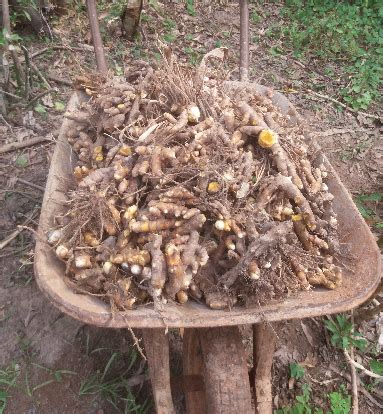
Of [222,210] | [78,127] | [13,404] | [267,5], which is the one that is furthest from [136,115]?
[267,5]

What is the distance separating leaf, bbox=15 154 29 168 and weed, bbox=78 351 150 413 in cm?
196

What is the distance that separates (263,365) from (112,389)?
94 centimetres

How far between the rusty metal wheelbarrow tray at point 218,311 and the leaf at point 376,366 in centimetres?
117

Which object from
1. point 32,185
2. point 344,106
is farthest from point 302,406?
point 344,106

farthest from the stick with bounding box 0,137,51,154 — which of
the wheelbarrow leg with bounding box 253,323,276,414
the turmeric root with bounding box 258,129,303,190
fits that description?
A: the wheelbarrow leg with bounding box 253,323,276,414

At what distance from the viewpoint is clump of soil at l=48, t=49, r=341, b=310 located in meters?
1.75

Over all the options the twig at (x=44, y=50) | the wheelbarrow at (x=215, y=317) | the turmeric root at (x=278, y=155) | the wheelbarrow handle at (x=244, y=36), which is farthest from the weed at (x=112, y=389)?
the twig at (x=44, y=50)

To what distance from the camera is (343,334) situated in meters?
2.81

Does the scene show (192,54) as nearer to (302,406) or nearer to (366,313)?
(366,313)

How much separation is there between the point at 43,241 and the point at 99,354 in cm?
107

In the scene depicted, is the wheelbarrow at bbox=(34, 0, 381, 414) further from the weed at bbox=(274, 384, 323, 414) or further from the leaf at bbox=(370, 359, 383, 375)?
the leaf at bbox=(370, 359, 383, 375)

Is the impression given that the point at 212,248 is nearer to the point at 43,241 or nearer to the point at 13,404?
the point at 43,241

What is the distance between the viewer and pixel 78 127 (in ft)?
8.52

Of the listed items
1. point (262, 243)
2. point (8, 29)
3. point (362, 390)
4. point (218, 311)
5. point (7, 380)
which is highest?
point (8, 29)
